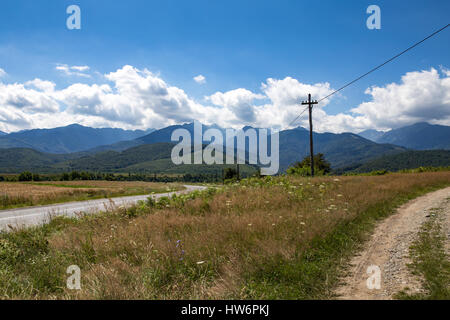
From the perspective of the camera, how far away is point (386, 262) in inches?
Answer: 193

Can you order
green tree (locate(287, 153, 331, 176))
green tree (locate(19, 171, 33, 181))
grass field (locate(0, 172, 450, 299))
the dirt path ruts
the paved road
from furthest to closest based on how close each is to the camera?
green tree (locate(19, 171, 33, 181)), green tree (locate(287, 153, 331, 176)), the paved road, grass field (locate(0, 172, 450, 299)), the dirt path ruts

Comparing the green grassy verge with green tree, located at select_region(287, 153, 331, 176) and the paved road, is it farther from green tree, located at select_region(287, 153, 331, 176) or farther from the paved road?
green tree, located at select_region(287, 153, 331, 176)

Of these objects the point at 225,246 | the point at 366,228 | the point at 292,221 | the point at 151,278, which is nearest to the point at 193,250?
the point at 225,246

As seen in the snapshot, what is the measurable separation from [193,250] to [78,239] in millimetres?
3691

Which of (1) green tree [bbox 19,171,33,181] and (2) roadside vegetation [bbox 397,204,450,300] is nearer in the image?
(2) roadside vegetation [bbox 397,204,450,300]

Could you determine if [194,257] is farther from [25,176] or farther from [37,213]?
[25,176]

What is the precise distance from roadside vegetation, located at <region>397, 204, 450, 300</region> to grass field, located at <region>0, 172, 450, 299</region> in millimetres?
1158

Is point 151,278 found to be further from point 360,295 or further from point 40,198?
point 40,198

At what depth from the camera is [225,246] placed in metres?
5.22

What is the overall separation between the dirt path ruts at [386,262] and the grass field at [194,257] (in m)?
0.26

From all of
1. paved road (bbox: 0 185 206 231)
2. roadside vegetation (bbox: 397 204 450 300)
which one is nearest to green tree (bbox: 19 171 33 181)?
paved road (bbox: 0 185 206 231)

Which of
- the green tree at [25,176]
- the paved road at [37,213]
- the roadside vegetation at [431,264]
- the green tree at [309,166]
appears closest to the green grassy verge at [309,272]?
the roadside vegetation at [431,264]

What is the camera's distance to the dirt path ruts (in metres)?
3.77

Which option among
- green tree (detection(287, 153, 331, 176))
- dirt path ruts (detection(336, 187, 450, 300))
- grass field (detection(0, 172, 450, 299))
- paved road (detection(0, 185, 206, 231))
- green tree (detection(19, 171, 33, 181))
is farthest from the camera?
green tree (detection(19, 171, 33, 181))
